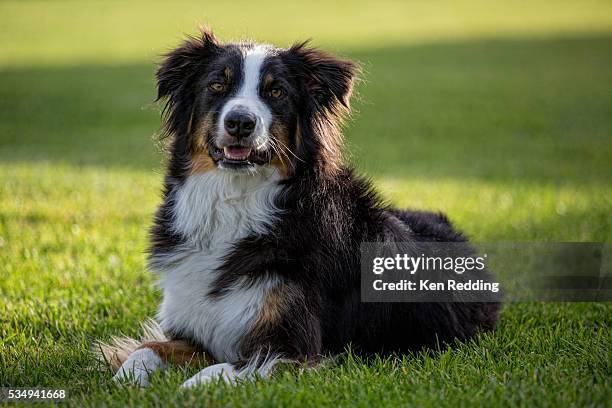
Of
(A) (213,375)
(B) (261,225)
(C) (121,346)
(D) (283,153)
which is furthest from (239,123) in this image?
(C) (121,346)

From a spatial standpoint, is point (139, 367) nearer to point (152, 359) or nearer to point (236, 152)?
point (152, 359)

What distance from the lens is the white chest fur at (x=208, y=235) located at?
191 inches

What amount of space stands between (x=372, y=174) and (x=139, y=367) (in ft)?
20.2

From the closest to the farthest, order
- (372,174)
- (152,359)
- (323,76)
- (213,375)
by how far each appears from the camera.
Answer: (213,375) → (152,359) → (323,76) → (372,174)

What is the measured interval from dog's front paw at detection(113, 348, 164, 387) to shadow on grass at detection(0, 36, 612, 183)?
6.70 meters

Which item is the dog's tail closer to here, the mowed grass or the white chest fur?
the mowed grass

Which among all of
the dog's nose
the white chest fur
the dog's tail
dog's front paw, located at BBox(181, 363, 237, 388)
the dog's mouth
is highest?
the dog's nose

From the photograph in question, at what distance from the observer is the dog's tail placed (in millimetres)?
5035

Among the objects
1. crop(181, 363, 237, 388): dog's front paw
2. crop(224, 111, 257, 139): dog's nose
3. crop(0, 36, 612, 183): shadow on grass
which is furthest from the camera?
crop(0, 36, 612, 183): shadow on grass

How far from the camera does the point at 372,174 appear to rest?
10336 mm

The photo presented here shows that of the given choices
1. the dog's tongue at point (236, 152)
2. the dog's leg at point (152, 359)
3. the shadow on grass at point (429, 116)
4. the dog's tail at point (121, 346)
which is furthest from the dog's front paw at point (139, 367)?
the shadow on grass at point (429, 116)

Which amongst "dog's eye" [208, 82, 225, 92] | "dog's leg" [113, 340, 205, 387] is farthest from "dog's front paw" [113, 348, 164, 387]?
"dog's eye" [208, 82, 225, 92]

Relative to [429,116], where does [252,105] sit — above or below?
above

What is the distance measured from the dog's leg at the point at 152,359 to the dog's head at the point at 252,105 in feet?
3.73
